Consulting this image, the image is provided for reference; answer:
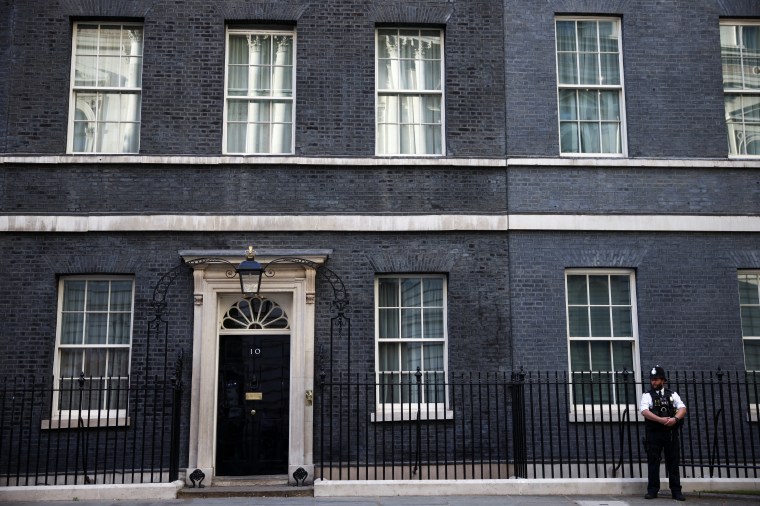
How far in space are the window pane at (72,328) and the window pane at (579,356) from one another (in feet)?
23.8

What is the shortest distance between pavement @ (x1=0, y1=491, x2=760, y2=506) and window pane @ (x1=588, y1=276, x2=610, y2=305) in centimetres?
292

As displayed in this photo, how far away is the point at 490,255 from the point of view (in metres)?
Answer: 12.0

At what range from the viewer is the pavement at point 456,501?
9.87 metres

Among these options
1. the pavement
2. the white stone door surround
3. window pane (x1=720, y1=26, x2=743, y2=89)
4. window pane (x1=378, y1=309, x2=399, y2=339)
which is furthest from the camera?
window pane (x1=720, y1=26, x2=743, y2=89)

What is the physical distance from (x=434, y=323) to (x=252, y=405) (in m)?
2.94

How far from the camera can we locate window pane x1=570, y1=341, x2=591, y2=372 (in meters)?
11.9

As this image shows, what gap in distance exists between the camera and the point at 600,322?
12.0m

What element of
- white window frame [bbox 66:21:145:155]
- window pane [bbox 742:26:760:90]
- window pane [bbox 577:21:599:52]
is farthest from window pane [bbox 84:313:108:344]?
window pane [bbox 742:26:760:90]

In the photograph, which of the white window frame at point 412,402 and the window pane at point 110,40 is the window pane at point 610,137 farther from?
the window pane at point 110,40

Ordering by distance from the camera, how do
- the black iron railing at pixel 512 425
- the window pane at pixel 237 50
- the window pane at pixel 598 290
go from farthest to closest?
1. the window pane at pixel 237 50
2. the window pane at pixel 598 290
3. the black iron railing at pixel 512 425

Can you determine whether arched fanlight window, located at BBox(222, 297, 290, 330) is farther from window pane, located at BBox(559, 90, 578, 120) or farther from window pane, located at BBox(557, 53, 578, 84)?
window pane, located at BBox(557, 53, 578, 84)

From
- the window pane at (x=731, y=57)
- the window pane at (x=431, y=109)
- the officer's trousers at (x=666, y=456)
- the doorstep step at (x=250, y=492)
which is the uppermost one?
the window pane at (x=731, y=57)

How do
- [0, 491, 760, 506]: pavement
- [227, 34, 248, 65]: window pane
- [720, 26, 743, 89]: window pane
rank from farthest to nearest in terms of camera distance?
[720, 26, 743, 89]: window pane → [227, 34, 248, 65]: window pane → [0, 491, 760, 506]: pavement

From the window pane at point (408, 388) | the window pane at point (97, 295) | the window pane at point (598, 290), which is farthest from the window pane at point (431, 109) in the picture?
the window pane at point (97, 295)
